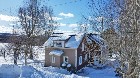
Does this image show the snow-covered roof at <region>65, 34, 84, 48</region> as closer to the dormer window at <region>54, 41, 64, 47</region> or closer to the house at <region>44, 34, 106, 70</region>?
the house at <region>44, 34, 106, 70</region>

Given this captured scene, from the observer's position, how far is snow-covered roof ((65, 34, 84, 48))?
124ft

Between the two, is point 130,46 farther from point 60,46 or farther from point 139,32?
point 60,46

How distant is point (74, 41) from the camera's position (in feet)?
126

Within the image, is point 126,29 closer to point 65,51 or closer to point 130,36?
point 130,36

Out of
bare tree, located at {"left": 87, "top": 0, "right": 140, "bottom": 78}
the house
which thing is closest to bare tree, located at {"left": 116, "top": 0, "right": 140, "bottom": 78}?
bare tree, located at {"left": 87, "top": 0, "right": 140, "bottom": 78}

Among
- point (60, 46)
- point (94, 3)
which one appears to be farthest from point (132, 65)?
point (60, 46)

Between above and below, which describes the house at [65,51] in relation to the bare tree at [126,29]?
below

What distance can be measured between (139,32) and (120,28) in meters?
2.20

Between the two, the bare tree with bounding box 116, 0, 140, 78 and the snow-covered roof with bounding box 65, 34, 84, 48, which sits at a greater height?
the bare tree with bounding box 116, 0, 140, 78

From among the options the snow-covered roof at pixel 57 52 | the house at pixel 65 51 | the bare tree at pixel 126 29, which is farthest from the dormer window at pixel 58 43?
the bare tree at pixel 126 29

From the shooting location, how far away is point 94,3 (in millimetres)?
12609

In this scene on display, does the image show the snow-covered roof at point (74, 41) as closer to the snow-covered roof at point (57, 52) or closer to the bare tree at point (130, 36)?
the snow-covered roof at point (57, 52)

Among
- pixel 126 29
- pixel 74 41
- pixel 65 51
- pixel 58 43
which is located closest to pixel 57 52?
pixel 65 51

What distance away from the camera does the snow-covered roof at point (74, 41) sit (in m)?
37.7
